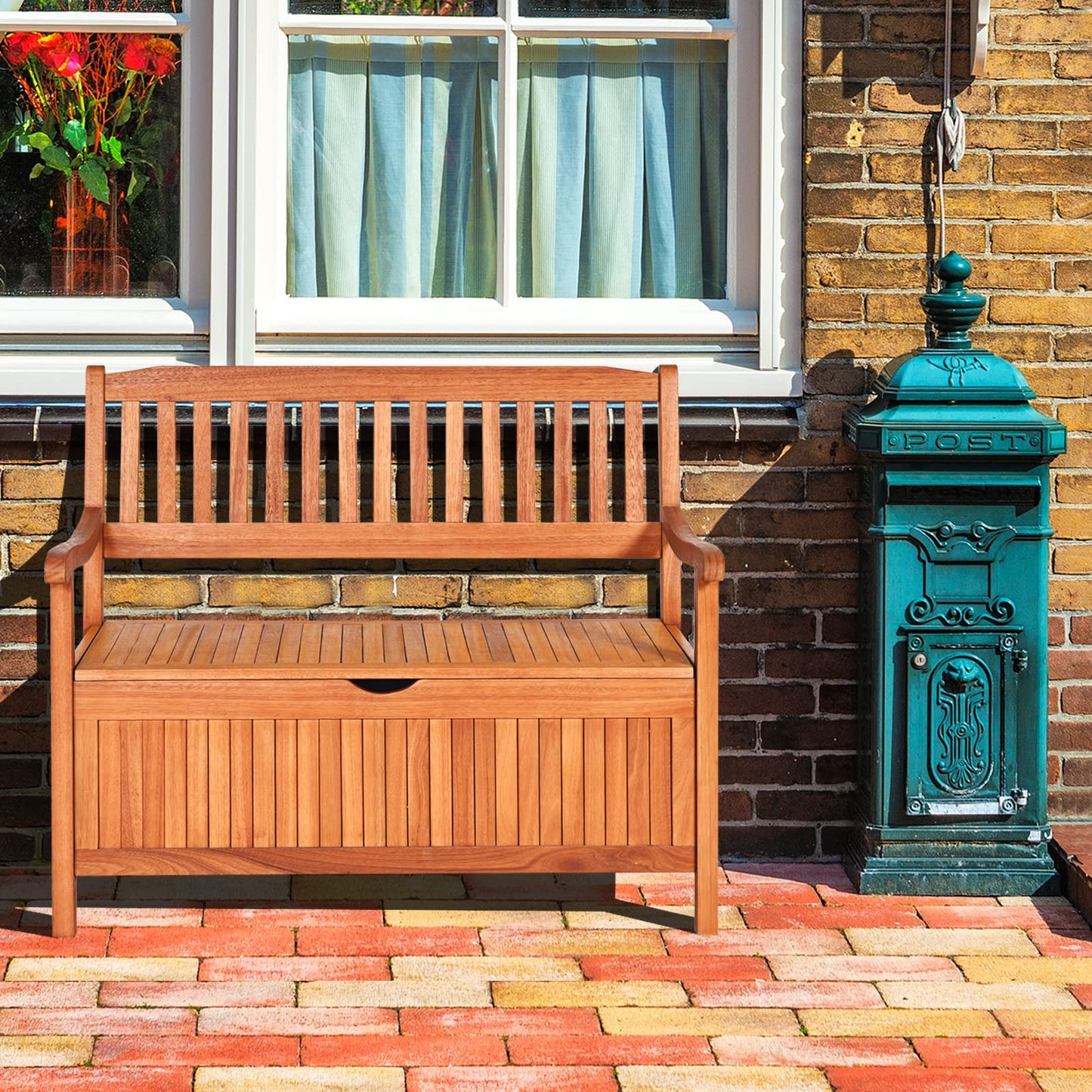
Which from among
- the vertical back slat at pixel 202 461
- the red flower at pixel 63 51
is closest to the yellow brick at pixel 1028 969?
the vertical back slat at pixel 202 461

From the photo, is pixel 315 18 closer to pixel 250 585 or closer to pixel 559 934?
pixel 250 585

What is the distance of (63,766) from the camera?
3.59 meters

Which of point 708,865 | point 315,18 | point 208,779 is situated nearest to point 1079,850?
point 708,865

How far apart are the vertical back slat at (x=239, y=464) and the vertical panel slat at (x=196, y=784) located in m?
0.64

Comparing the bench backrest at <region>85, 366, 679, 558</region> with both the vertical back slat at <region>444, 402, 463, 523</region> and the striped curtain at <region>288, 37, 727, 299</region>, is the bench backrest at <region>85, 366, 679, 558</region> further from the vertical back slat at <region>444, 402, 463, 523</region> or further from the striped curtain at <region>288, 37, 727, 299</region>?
the striped curtain at <region>288, 37, 727, 299</region>

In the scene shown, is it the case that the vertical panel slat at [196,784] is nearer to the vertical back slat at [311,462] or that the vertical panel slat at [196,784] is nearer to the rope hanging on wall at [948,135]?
the vertical back slat at [311,462]

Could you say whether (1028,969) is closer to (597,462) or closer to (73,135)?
(597,462)

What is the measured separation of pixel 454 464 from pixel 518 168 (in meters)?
0.87

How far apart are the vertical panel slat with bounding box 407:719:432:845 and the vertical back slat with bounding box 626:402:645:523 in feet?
2.61

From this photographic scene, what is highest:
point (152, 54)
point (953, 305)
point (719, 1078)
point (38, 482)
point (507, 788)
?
point (152, 54)

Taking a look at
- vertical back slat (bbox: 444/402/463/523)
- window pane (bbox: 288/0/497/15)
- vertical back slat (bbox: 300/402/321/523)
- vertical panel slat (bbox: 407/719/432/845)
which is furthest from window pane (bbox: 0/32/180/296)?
vertical panel slat (bbox: 407/719/432/845)

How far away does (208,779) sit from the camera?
365cm

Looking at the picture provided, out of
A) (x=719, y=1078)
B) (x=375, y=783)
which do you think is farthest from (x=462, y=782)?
(x=719, y=1078)

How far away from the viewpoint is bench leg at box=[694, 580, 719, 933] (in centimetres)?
361
